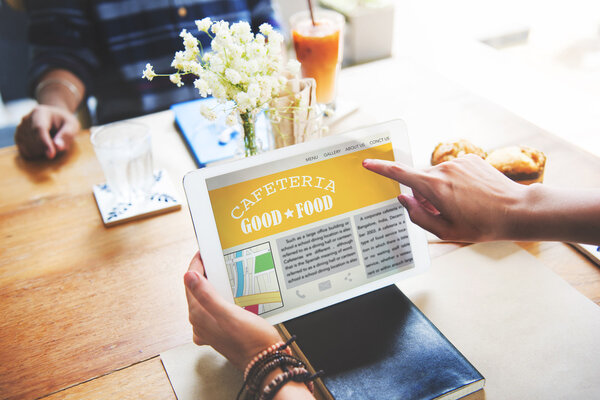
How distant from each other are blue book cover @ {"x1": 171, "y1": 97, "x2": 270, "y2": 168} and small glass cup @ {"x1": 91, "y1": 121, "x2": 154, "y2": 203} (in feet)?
0.51

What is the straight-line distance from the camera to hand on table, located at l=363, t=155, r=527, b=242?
0.72 meters

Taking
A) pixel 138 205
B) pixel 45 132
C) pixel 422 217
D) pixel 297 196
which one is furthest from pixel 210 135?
pixel 422 217

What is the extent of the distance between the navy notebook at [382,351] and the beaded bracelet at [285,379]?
0.03m

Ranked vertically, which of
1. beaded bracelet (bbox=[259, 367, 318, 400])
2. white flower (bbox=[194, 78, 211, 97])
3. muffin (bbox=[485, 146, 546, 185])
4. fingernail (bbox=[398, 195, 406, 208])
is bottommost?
beaded bracelet (bbox=[259, 367, 318, 400])

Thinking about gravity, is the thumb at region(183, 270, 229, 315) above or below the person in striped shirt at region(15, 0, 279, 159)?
below

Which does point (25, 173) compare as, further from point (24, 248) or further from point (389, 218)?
point (389, 218)

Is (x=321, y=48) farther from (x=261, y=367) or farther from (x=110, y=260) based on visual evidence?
(x=261, y=367)

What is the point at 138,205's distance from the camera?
1049mm

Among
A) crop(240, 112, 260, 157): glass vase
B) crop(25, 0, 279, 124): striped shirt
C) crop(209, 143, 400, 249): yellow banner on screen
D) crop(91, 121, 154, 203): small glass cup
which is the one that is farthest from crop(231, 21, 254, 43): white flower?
crop(25, 0, 279, 124): striped shirt

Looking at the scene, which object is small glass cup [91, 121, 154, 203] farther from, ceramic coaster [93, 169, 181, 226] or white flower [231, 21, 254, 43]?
white flower [231, 21, 254, 43]

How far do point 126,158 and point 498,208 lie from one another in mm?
742

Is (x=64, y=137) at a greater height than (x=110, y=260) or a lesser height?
greater

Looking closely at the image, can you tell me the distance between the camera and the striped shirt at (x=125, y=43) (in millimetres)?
1609

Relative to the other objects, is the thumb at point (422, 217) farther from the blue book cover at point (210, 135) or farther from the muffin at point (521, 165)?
the blue book cover at point (210, 135)
